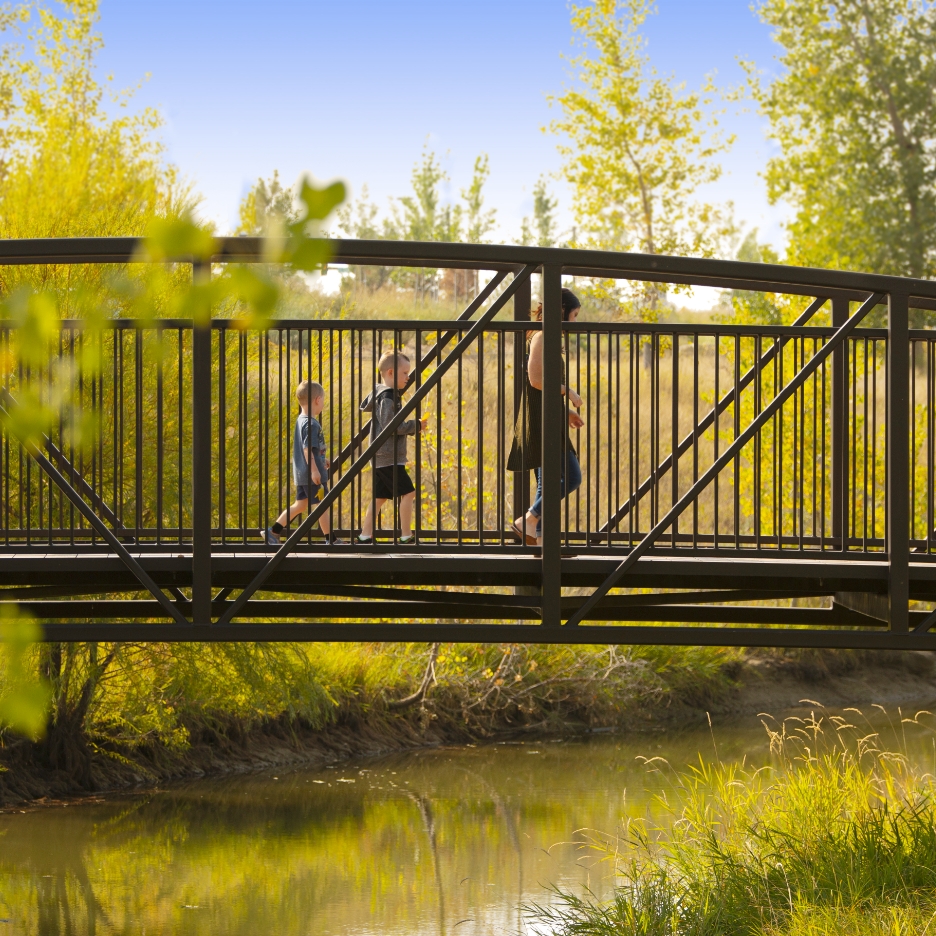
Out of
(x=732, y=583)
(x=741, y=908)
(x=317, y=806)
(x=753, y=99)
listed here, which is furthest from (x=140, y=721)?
(x=753, y=99)

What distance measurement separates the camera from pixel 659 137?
26781mm

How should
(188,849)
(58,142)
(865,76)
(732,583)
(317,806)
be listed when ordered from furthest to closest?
(865,76), (58,142), (317,806), (188,849), (732,583)

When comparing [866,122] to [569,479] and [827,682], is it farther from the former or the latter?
[569,479]

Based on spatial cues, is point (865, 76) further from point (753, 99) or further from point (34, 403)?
point (34, 403)

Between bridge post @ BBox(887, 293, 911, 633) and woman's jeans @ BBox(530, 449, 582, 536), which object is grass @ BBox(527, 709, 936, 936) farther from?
woman's jeans @ BBox(530, 449, 582, 536)

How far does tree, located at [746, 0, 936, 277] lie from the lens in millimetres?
33156

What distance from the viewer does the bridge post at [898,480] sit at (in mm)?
6375

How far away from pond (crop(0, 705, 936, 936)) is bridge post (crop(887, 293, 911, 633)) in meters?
5.10

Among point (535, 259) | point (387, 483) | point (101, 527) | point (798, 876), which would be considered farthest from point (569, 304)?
point (798, 876)

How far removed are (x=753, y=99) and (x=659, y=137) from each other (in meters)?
7.98

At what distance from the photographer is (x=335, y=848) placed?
12.6 metres

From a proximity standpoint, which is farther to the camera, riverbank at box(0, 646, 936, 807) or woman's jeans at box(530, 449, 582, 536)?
riverbank at box(0, 646, 936, 807)

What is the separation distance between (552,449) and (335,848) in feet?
25.1

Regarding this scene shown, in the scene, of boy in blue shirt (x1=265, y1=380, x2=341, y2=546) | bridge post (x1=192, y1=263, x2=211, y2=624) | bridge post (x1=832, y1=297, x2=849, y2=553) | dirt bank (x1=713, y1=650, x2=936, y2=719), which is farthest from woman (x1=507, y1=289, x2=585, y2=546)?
dirt bank (x1=713, y1=650, x2=936, y2=719)
